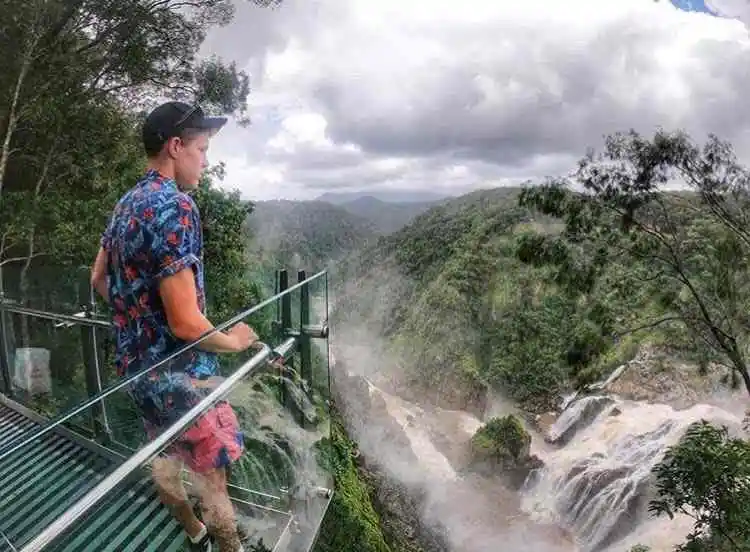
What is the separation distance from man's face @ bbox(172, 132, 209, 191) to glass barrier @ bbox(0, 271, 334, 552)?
1.31 feet

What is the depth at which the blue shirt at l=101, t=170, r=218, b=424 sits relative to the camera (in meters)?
1.49

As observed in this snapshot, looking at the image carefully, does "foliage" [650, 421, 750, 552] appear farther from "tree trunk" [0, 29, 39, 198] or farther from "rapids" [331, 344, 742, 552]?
"tree trunk" [0, 29, 39, 198]

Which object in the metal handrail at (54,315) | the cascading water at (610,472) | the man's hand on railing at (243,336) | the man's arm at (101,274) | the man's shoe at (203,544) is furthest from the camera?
the cascading water at (610,472)

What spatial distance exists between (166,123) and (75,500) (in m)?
0.99

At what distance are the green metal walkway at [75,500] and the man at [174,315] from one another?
0.18 ft

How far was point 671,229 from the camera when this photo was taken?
1092 centimetres

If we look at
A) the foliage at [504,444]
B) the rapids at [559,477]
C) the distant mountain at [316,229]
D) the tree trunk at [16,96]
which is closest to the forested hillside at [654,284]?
the rapids at [559,477]

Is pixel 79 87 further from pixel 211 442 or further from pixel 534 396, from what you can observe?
pixel 534 396

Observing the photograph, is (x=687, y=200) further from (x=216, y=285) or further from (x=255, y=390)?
(x=255, y=390)

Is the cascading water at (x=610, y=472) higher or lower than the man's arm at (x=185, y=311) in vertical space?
lower

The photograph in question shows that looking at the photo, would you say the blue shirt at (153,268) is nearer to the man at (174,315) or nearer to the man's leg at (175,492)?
the man at (174,315)

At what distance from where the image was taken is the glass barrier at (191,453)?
1.09 meters

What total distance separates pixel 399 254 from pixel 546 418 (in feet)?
74.9

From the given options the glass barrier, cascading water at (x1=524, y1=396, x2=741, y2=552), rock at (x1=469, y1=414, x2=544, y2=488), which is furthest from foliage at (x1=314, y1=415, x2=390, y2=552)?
rock at (x1=469, y1=414, x2=544, y2=488)
